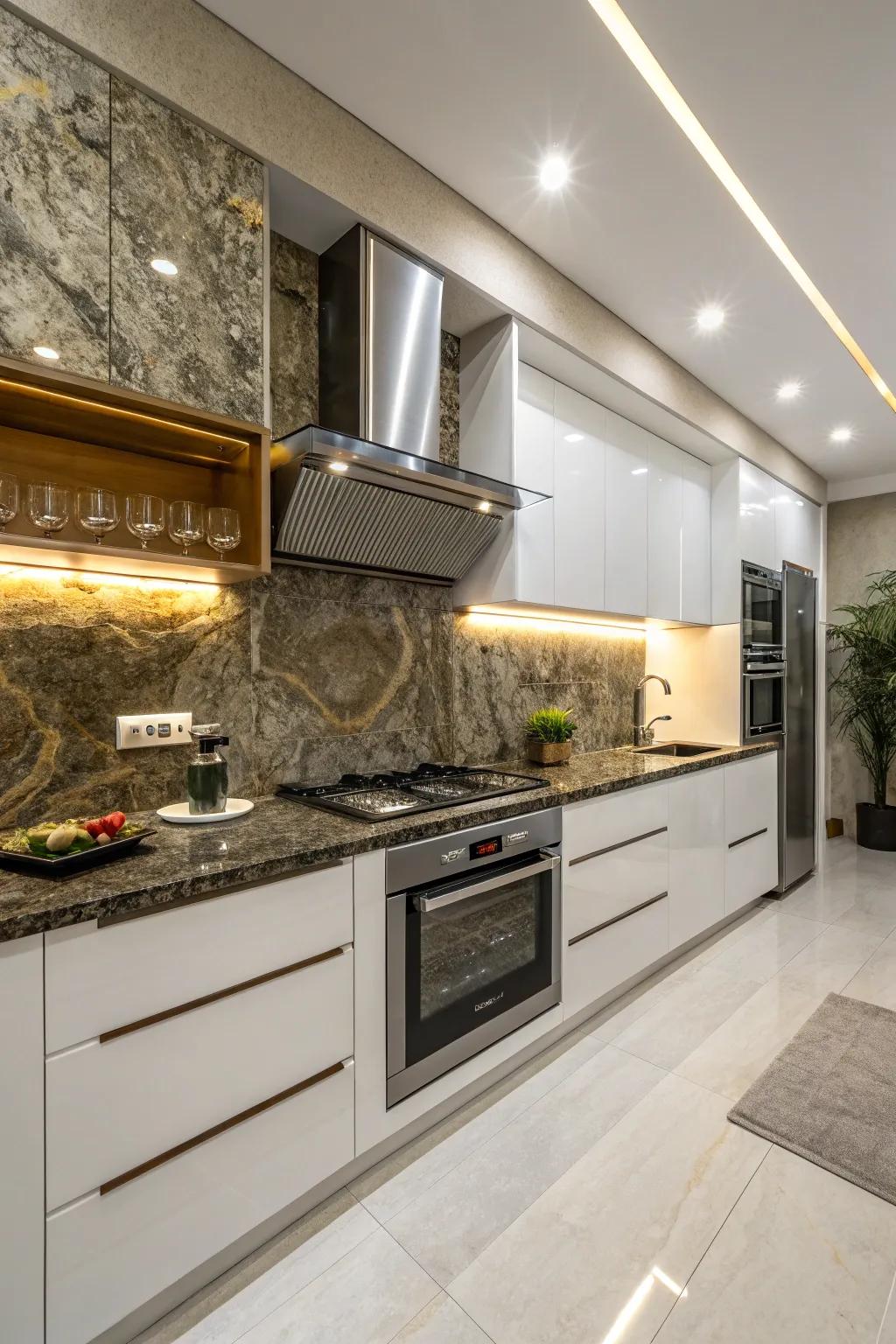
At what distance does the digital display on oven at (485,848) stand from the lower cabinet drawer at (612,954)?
0.58 m

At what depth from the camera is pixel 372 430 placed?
2.02 metres

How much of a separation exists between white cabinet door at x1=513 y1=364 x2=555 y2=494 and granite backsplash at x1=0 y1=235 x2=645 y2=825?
0.27 m

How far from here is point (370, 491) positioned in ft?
6.62

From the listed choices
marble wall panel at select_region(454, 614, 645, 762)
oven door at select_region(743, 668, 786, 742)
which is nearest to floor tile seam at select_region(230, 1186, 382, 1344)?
marble wall panel at select_region(454, 614, 645, 762)

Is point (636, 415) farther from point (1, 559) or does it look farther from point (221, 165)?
point (1, 559)

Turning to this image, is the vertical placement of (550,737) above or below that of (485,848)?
above

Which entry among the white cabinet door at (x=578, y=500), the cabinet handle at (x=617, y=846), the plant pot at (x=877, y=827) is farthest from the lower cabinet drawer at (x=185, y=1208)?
the plant pot at (x=877, y=827)

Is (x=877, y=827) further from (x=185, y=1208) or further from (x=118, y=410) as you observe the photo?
(x=118, y=410)

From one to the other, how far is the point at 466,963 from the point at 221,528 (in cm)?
137

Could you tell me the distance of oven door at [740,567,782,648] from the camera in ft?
12.4

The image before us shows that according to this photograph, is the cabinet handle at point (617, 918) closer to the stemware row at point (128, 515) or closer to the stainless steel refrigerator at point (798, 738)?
the stainless steel refrigerator at point (798, 738)

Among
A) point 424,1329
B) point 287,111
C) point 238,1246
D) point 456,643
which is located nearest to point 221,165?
point 287,111

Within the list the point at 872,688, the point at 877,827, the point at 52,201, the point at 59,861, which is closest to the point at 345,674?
the point at 59,861

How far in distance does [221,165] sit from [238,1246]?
251 centimetres
